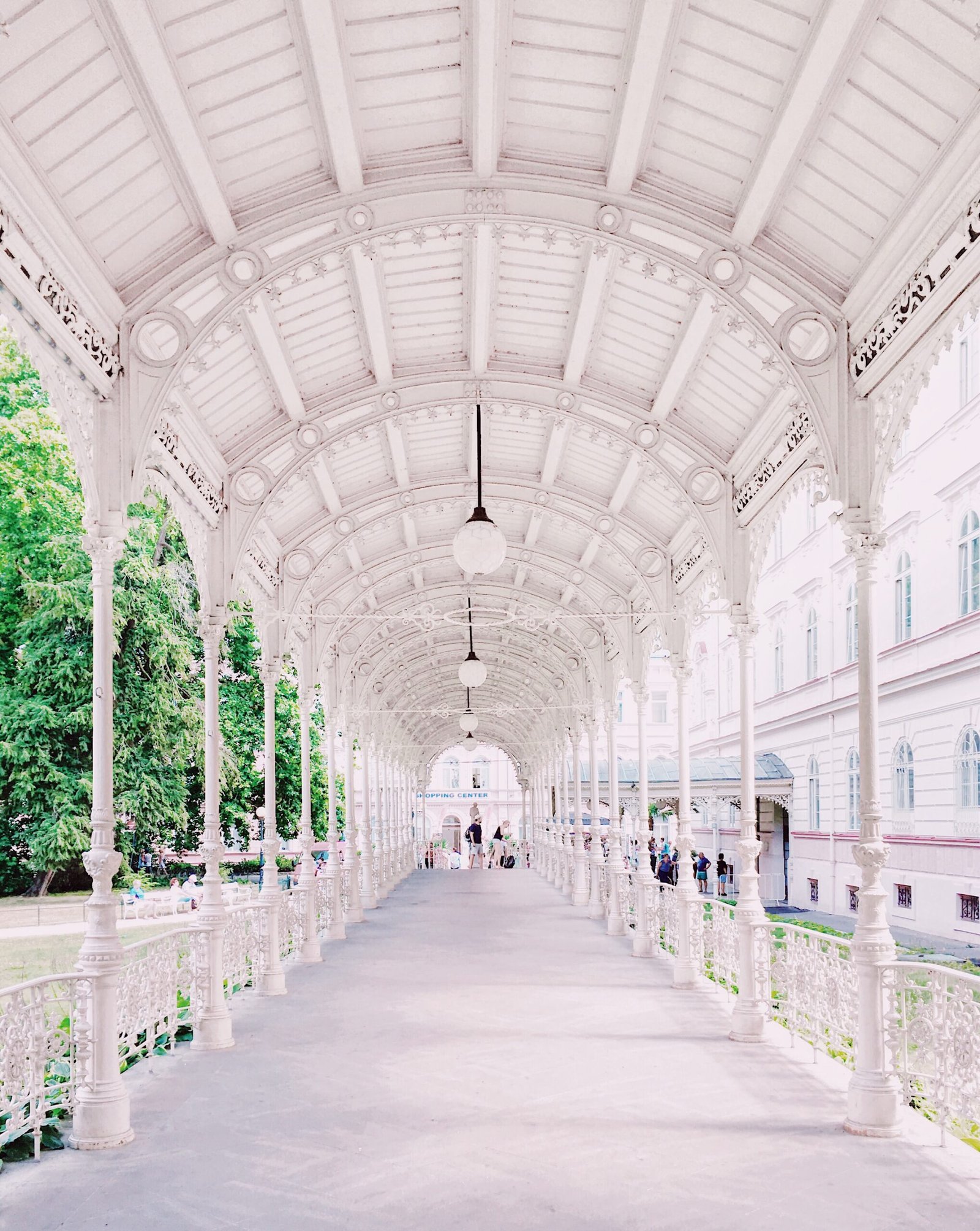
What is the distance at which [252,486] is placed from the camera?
10406mm

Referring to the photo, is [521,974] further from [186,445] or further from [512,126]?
[512,126]

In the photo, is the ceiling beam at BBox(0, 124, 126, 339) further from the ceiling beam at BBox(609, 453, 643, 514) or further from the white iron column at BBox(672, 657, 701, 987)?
the white iron column at BBox(672, 657, 701, 987)

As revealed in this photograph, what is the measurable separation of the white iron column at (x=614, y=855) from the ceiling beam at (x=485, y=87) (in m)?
11.6

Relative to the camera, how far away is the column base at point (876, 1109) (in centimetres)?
651

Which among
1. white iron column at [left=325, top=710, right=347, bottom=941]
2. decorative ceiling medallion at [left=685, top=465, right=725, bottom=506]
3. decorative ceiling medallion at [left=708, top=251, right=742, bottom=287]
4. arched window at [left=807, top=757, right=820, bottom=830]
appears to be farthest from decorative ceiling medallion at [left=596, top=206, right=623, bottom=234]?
arched window at [left=807, top=757, right=820, bottom=830]

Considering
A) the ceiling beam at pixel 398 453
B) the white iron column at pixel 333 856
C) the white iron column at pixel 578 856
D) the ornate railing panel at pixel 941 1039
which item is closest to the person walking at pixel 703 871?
the white iron column at pixel 578 856

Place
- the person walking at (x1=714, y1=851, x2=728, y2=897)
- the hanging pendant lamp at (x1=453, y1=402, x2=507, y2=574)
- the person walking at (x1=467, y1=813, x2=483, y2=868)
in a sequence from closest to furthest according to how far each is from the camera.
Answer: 1. the hanging pendant lamp at (x1=453, y1=402, x2=507, y2=574)
2. the person walking at (x1=714, y1=851, x2=728, y2=897)
3. the person walking at (x1=467, y1=813, x2=483, y2=868)

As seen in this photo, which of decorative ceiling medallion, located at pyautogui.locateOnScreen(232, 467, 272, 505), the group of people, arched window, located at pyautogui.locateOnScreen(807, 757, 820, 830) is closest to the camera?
decorative ceiling medallion, located at pyautogui.locateOnScreen(232, 467, 272, 505)

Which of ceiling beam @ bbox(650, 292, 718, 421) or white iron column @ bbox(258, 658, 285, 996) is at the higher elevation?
ceiling beam @ bbox(650, 292, 718, 421)

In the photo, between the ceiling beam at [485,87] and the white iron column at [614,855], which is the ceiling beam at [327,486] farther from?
the white iron column at [614,855]

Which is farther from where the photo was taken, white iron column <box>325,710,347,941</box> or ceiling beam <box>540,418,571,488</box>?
white iron column <box>325,710,347,941</box>

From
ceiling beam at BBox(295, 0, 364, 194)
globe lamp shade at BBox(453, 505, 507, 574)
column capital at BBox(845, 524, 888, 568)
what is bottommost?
column capital at BBox(845, 524, 888, 568)

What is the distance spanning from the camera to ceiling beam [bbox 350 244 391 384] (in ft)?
27.1

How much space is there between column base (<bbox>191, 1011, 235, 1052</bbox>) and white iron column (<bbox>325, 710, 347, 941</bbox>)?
8.35 m
